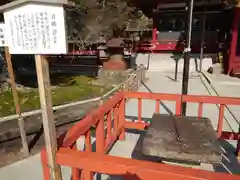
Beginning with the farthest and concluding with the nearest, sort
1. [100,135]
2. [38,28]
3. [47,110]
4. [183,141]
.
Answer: [100,135] < [183,141] < [47,110] < [38,28]

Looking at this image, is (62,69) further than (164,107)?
Yes

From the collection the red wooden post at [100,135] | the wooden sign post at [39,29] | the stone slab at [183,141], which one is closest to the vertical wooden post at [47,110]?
the wooden sign post at [39,29]

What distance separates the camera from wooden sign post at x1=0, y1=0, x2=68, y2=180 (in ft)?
5.74

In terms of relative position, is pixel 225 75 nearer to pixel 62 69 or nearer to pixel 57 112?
pixel 57 112

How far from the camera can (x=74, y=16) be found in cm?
1194

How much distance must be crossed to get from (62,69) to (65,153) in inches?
579

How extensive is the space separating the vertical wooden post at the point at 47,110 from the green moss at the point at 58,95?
17.6ft

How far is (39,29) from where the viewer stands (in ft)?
5.86

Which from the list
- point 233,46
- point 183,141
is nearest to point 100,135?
point 183,141

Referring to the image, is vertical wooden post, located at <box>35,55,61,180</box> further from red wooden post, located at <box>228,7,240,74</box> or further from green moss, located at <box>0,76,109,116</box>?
red wooden post, located at <box>228,7,240,74</box>

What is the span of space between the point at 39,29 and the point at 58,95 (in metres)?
7.32

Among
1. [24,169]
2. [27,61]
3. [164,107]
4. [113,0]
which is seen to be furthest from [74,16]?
[24,169]

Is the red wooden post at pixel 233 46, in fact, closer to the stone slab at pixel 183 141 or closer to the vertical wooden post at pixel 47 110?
the stone slab at pixel 183 141

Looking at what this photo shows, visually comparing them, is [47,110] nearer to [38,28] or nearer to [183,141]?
[38,28]
